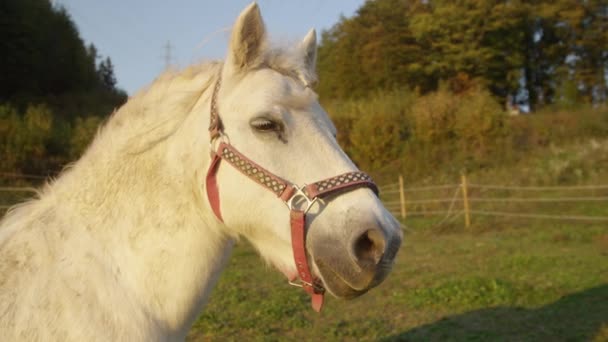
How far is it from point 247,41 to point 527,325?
4.77 m

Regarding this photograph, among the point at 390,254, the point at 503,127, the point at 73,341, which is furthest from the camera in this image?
the point at 503,127

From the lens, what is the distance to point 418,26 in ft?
89.2

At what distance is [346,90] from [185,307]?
2800 cm

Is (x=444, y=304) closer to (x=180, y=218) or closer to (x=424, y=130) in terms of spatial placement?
(x=180, y=218)

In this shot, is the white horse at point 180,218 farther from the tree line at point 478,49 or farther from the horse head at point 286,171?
the tree line at point 478,49

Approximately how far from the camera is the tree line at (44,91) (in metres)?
15.6

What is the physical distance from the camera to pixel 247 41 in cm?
204

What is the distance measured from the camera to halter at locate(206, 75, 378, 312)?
70.1 inches

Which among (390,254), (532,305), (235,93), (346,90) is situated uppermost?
(346,90)

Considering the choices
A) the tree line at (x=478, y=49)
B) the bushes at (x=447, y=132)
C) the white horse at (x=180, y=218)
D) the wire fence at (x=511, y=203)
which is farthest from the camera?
the tree line at (x=478, y=49)

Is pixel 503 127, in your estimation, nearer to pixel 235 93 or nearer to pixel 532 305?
pixel 532 305

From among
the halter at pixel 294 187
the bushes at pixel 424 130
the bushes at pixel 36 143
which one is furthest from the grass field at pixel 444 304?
the bushes at pixel 424 130

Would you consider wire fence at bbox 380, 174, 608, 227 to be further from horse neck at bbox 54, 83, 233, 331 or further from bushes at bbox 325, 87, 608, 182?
horse neck at bbox 54, 83, 233, 331

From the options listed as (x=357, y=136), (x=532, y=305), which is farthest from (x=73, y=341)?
(x=357, y=136)
